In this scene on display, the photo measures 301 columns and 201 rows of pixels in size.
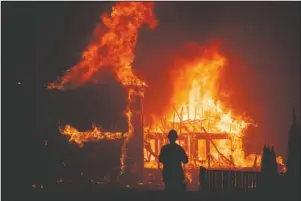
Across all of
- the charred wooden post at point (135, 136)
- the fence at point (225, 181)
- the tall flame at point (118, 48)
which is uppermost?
the tall flame at point (118, 48)

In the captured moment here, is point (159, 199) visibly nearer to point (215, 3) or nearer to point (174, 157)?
point (174, 157)

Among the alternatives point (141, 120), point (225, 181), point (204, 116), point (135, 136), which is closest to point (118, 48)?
point (141, 120)

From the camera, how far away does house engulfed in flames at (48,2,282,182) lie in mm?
35375

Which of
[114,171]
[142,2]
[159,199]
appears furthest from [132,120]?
[159,199]

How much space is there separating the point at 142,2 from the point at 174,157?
25825mm

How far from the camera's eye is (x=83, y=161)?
33.9 metres

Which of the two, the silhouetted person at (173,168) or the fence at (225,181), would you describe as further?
the fence at (225,181)

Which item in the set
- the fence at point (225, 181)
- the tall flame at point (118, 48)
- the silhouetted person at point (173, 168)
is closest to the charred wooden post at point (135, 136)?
the tall flame at point (118, 48)

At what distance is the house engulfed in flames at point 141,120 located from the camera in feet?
116

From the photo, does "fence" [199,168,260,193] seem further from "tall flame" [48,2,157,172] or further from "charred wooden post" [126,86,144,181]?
"tall flame" [48,2,157,172]

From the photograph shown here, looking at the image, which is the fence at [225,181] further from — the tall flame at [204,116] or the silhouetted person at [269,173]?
the tall flame at [204,116]

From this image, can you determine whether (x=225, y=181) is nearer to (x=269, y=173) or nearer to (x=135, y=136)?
(x=269, y=173)

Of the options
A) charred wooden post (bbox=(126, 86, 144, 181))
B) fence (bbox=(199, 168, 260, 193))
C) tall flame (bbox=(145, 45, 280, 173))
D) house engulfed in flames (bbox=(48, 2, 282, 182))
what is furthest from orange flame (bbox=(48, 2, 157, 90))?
fence (bbox=(199, 168, 260, 193))

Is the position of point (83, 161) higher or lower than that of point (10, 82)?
lower
